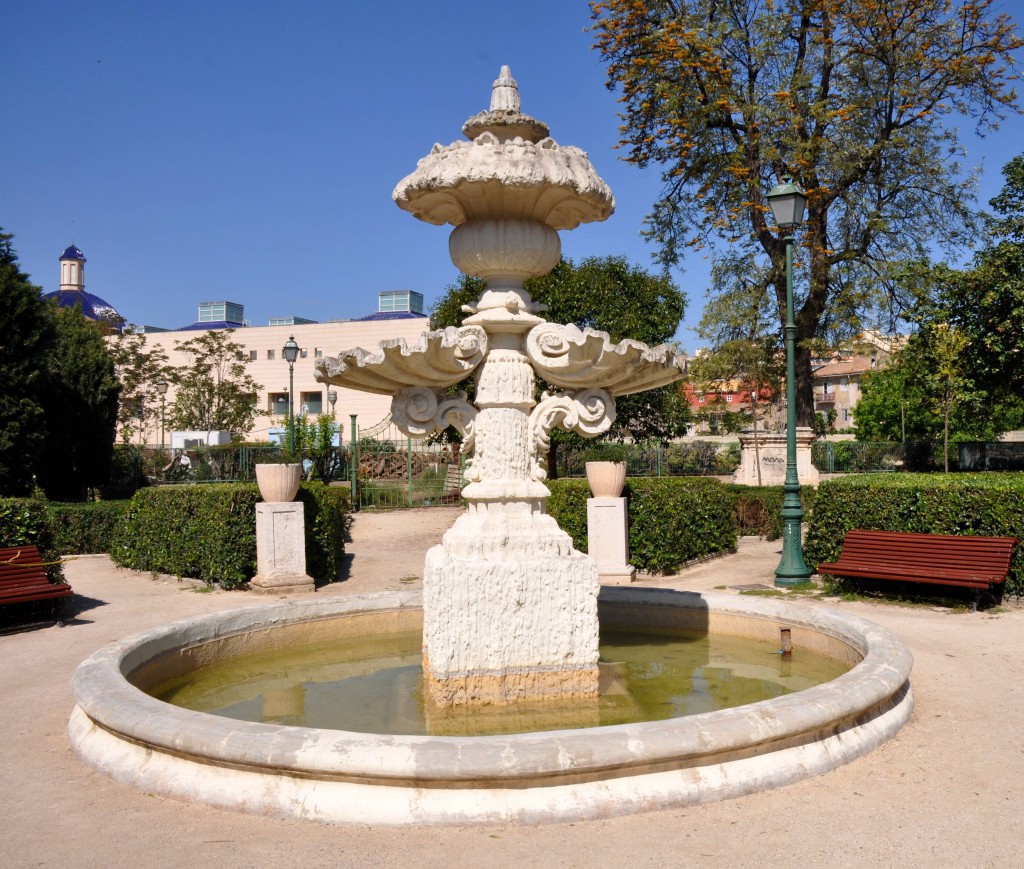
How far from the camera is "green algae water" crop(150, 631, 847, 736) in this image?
4.68m

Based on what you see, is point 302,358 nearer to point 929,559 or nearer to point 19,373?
point 19,373

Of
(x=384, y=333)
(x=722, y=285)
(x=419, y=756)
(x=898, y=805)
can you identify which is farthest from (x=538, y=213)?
(x=384, y=333)

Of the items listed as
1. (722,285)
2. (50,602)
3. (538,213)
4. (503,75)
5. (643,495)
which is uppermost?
(722,285)

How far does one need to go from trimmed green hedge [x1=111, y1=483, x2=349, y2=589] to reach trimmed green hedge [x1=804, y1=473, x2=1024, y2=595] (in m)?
6.32

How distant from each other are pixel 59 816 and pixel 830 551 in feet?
28.9

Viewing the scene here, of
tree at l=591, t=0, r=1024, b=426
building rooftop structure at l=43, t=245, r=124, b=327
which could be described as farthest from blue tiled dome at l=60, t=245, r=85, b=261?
tree at l=591, t=0, r=1024, b=426

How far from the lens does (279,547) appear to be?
11.1m

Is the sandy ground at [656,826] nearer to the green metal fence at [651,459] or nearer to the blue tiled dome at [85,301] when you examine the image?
the green metal fence at [651,459]

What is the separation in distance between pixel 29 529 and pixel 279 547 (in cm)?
279

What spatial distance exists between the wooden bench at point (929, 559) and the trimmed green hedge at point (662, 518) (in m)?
2.97

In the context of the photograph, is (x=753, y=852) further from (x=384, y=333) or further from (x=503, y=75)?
(x=384, y=333)

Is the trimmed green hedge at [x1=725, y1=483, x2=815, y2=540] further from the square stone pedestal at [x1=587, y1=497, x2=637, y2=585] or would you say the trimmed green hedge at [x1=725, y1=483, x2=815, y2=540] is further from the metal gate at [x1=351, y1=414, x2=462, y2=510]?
the metal gate at [x1=351, y1=414, x2=462, y2=510]

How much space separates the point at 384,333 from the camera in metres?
47.1

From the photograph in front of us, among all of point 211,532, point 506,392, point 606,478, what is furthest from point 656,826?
point 211,532
